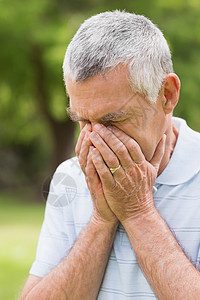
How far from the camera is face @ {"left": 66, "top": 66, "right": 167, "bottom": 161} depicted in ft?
7.57

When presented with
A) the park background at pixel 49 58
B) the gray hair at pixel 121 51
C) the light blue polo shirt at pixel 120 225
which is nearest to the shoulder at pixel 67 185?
the light blue polo shirt at pixel 120 225

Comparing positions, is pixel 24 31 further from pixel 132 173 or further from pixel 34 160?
pixel 132 173

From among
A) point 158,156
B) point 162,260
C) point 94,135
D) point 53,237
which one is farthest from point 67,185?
point 162,260

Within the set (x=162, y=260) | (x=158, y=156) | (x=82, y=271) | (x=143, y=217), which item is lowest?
(x=82, y=271)

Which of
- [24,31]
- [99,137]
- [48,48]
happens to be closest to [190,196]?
[99,137]

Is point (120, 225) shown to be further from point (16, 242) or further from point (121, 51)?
point (16, 242)

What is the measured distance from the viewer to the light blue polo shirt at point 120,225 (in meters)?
2.33

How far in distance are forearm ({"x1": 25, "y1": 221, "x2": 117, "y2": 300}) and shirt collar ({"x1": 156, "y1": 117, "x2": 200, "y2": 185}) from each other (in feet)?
1.21

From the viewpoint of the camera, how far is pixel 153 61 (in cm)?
238

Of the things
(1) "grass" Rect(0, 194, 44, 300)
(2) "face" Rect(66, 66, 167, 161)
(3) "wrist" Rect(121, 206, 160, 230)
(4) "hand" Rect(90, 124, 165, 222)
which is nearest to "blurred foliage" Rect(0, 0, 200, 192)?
(1) "grass" Rect(0, 194, 44, 300)

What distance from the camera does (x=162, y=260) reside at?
2197 mm

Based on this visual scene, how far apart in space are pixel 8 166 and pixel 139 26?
2345 cm

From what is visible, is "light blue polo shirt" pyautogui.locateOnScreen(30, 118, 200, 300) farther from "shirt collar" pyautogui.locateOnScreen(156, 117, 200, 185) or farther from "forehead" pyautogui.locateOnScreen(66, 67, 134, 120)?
"forehead" pyautogui.locateOnScreen(66, 67, 134, 120)

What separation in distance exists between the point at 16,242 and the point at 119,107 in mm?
9043
